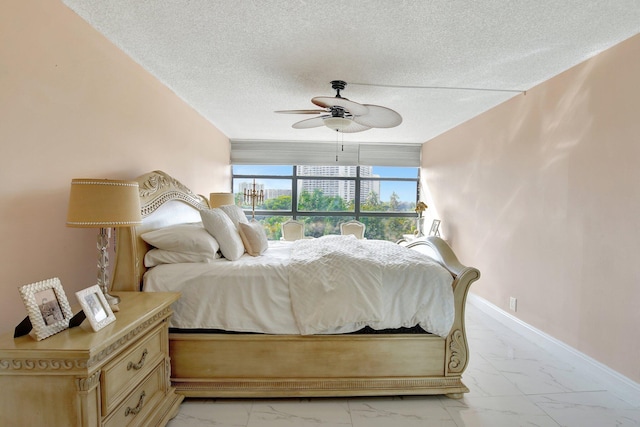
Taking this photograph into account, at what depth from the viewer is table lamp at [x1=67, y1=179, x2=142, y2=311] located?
1.45 meters

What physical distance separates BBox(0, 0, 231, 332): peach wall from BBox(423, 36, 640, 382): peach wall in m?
3.60

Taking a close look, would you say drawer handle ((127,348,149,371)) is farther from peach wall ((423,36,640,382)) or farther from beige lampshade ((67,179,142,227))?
peach wall ((423,36,640,382))

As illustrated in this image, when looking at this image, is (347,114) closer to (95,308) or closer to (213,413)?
(95,308)

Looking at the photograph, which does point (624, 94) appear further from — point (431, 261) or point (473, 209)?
point (473, 209)

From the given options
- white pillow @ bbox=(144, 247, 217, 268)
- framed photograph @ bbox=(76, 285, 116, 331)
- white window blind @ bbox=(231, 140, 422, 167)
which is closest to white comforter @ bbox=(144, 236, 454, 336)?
white pillow @ bbox=(144, 247, 217, 268)

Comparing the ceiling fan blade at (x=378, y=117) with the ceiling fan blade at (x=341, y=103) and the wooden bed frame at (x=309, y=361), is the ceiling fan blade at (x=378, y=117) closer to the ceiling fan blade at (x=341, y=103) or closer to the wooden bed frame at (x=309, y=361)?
the ceiling fan blade at (x=341, y=103)

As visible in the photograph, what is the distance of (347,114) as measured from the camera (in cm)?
266

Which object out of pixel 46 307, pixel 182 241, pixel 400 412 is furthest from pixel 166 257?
pixel 400 412

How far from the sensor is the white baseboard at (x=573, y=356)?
6.49 ft

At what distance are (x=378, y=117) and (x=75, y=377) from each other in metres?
2.52

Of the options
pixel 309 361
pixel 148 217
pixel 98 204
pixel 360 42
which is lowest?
pixel 309 361

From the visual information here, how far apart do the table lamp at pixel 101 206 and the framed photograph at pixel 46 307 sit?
0.23m

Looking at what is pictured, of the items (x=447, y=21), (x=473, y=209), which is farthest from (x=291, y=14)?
(x=473, y=209)

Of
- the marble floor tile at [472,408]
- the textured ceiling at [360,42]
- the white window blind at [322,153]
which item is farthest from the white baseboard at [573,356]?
the white window blind at [322,153]
